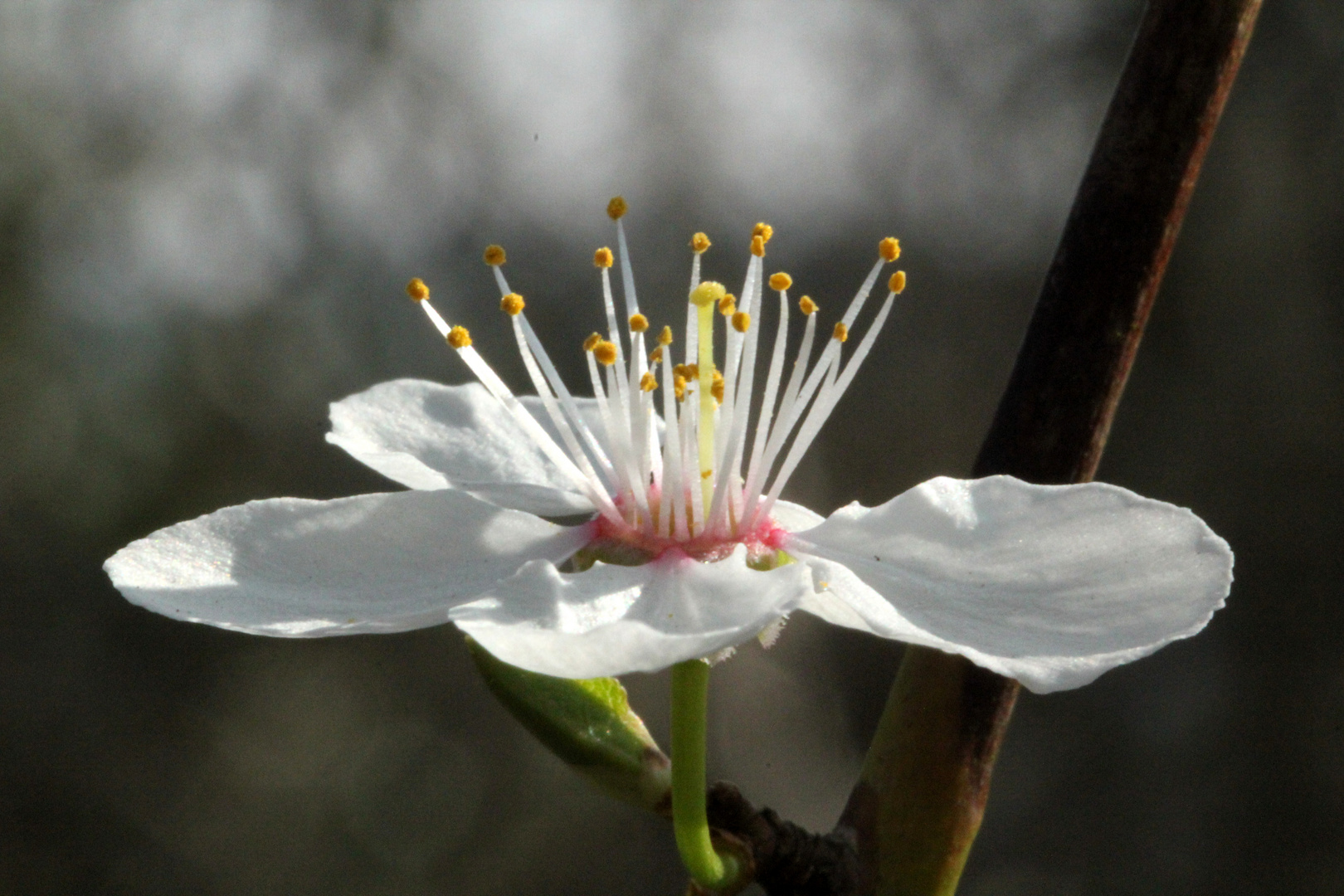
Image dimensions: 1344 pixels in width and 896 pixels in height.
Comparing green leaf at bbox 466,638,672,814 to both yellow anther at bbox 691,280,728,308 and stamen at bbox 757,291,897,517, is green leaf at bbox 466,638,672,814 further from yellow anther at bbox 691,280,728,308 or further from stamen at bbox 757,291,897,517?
yellow anther at bbox 691,280,728,308

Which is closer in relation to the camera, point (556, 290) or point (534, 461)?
point (534, 461)

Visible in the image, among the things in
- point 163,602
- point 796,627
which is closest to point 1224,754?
point 796,627

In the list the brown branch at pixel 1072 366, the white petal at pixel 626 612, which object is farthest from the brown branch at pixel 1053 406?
the white petal at pixel 626 612

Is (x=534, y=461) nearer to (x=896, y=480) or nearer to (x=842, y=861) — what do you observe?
(x=842, y=861)

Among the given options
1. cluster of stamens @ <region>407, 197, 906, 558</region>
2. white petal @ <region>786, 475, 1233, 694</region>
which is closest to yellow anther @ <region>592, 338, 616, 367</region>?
cluster of stamens @ <region>407, 197, 906, 558</region>

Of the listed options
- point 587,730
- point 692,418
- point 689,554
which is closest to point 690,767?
point 587,730
